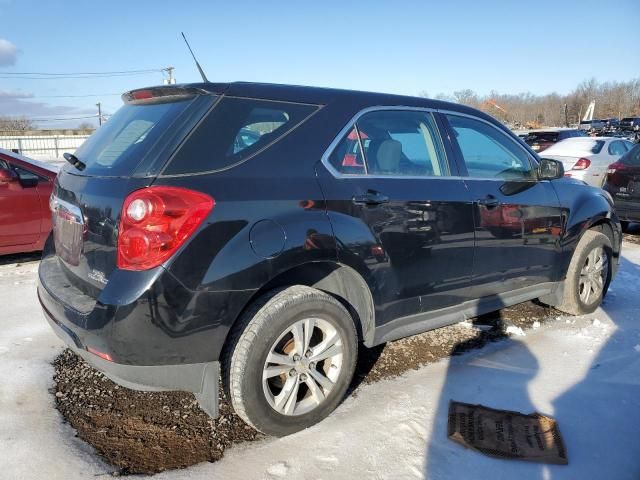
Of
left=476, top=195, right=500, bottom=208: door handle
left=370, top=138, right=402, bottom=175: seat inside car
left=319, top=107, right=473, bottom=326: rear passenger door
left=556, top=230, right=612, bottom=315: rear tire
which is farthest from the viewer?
left=556, top=230, right=612, bottom=315: rear tire

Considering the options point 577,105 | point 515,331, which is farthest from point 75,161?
point 577,105

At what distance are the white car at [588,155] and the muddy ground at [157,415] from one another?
9182 mm

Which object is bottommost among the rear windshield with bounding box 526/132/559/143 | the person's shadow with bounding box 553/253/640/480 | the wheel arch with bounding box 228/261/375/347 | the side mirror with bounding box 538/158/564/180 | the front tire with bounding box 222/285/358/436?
the person's shadow with bounding box 553/253/640/480

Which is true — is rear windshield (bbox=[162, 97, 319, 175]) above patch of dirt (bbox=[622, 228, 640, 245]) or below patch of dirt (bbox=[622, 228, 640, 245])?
above

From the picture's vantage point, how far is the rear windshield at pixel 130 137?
243 cm

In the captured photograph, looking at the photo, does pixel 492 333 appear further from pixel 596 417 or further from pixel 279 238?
pixel 279 238

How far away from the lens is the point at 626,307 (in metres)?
4.86

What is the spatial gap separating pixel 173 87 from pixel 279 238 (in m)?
1.02

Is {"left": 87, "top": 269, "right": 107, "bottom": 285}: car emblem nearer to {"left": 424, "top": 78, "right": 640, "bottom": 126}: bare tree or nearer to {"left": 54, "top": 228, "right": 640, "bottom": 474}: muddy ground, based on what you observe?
{"left": 54, "top": 228, "right": 640, "bottom": 474}: muddy ground

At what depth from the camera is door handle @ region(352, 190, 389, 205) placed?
9.06ft

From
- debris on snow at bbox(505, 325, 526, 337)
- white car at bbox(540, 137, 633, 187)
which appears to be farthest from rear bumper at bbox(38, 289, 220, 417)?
white car at bbox(540, 137, 633, 187)

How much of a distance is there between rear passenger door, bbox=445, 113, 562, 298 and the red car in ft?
15.1

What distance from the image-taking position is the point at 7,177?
5695mm

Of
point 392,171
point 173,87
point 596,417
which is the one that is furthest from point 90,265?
point 596,417
